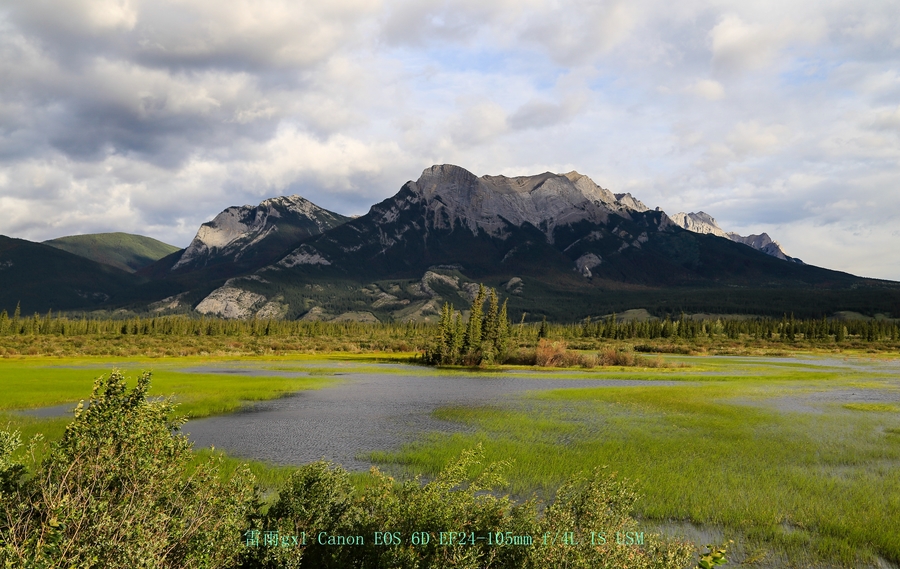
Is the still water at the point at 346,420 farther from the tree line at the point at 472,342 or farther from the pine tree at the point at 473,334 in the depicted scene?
the pine tree at the point at 473,334

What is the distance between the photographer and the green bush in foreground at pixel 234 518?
9.35m

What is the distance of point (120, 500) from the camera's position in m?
10.3

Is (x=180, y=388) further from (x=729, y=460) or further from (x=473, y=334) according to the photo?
(x=473, y=334)

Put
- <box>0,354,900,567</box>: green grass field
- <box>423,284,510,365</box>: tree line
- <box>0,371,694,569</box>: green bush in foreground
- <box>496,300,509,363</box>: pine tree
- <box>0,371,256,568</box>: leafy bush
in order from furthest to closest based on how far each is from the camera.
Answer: <box>496,300,509,363</box>: pine tree, <box>423,284,510,365</box>: tree line, <box>0,354,900,567</box>: green grass field, <box>0,371,694,569</box>: green bush in foreground, <box>0,371,256,568</box>: leafy bush

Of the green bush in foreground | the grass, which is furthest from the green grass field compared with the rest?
the green bush in foreground

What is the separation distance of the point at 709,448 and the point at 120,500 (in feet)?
90.1

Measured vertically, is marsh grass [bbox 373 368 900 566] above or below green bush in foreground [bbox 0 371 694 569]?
below

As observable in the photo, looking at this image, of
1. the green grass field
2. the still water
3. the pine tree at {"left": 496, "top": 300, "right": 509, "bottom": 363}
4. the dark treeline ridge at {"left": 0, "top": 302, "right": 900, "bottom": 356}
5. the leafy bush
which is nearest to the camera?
the leafy bush

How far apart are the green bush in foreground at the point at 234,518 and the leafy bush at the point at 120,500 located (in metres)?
0.03

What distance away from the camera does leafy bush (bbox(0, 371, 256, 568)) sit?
884 centimetres

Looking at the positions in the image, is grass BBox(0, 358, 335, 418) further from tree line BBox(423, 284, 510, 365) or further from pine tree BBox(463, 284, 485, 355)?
pine tree BBox(463, 284, 485, 355)

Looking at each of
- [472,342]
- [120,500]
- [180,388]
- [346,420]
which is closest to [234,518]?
[120,500]

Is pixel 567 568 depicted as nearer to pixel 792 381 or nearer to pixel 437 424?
pixel 437 424

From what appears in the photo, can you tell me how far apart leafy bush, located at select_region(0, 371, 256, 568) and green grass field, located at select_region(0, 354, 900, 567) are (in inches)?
393
